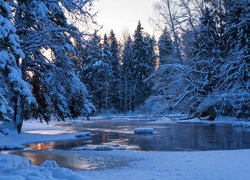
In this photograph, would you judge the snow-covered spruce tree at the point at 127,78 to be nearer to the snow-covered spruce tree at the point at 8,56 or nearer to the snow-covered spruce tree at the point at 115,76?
the snow-covered spruce tree at the point at 115,76

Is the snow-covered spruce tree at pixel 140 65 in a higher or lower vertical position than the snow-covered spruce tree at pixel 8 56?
higher

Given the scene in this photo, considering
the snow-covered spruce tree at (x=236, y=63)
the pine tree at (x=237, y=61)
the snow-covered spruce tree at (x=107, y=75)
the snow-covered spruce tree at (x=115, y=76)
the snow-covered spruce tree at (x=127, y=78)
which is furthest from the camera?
the snow-covered spruce tree at (x=115, y=76)

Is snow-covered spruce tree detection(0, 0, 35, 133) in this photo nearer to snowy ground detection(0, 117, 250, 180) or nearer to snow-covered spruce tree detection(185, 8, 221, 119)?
snowy ground detection(0, 117, 250, 180)

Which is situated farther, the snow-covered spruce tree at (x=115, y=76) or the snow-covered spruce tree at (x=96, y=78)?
the snow-covered spruce tree at (x=115, y=76)

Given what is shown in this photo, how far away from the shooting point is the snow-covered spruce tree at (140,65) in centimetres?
7081

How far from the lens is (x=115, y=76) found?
2940 inches

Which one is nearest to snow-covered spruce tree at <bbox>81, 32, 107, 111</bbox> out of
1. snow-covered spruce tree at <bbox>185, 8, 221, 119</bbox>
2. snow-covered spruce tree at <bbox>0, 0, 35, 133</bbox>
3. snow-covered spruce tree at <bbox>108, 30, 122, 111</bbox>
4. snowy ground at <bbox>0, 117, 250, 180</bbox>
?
snow-covered spruce tree at <bbox>108, 30, 122, 111</bbox>

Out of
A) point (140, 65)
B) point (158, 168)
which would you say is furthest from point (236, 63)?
point (140, 65)

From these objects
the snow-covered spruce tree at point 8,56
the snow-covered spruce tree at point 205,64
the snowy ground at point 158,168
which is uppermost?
the snow-covered spruce tree at point 205,64

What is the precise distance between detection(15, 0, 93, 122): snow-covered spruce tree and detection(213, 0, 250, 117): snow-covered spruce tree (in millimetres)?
10312

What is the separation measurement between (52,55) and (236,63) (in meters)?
15.2

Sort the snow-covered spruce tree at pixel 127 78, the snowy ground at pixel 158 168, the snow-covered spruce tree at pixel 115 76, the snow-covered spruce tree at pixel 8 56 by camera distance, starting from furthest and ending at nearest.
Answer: the snow-covered spruce tree at pixel 115 76 < the snow-covered spruce tree at pixel 127 78 < the snow-covered spruce tree at pixel 8 56 < the snowy ground at pixel 158 168

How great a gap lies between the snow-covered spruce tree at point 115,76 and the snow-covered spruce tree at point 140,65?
11.2ft

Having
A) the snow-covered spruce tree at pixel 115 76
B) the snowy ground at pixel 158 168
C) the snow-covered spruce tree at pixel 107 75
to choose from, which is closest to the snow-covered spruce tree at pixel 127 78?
the snow-covered spruce tree at pixel 115 76
